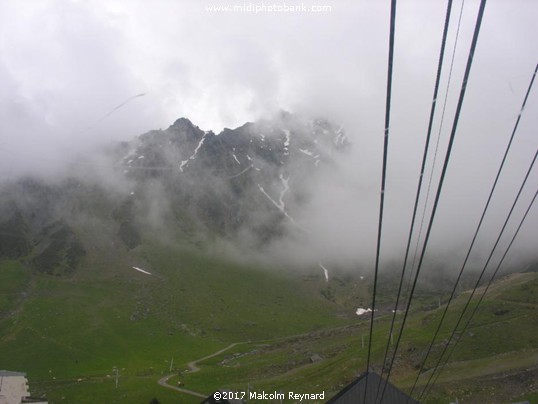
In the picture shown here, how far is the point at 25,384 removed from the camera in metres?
54.5

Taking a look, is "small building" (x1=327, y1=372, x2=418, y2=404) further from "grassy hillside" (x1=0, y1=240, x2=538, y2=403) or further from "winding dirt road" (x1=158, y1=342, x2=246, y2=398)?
"winding dirt road" (x1=158, y1=342, x2=246, y2=398)

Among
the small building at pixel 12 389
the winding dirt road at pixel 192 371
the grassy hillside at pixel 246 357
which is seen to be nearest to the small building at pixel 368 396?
the grassy hillside at pixel 246 357

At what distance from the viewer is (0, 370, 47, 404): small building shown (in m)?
50.5

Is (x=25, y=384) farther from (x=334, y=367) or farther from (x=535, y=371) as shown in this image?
(x=535, y=371)

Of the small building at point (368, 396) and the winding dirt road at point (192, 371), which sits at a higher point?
the winding dirt road at point (192, 371)

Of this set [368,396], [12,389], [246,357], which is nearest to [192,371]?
[246,357]

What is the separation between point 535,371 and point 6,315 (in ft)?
647

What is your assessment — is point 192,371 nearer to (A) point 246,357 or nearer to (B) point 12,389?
(A) point 246,357

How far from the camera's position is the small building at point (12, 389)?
5050 cm

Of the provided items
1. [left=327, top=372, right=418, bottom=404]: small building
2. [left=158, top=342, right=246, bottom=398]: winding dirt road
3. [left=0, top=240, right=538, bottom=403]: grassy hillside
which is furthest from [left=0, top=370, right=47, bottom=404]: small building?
[left=158, top=342, right=246, bottom=398]: winding dirt road

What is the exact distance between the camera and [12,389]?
51.6 metres

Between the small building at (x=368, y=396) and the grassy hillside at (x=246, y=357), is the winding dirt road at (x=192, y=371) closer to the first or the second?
the grassy hillside at (x=246, y=357)

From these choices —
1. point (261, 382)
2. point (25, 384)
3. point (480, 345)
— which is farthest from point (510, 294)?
point (25, 384)

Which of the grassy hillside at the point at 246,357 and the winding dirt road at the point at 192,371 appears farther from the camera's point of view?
the winding dirt road at the point at 192,371
